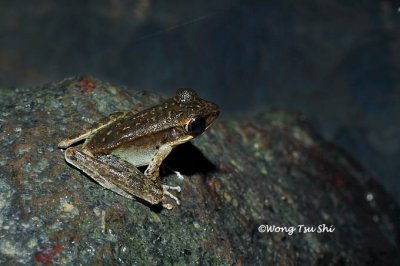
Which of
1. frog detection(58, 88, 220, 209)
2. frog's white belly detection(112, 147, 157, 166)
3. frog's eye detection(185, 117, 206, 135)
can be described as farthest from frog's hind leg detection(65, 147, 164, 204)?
frog's eye detection(185, 117, 206, 135)

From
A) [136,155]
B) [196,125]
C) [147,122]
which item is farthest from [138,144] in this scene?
[196,125]

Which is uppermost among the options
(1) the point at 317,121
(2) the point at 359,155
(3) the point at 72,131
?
(1) the point at 317,121

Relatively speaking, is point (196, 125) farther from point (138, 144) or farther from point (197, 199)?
point (197, 199)

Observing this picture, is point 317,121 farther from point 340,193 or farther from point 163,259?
point 163,259

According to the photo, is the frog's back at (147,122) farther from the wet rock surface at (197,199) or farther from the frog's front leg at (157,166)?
the wet rock surface at (197,199)

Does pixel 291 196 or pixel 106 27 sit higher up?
pixel 106 27

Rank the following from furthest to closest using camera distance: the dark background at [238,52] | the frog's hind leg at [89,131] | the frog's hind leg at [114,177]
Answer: the dark background at [238,52], the frog's hind leg at [89,131], the frog's hind leg at [114,177]

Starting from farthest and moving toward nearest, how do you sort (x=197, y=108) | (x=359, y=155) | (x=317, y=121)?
(x=317, y=121), (x=359, y=155), (x=197, y=108)

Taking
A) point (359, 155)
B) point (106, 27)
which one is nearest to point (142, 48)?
point (106, 27)

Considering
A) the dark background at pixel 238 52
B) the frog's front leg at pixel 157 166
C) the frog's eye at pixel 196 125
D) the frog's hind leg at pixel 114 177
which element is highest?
the dark background at pixel 238 52

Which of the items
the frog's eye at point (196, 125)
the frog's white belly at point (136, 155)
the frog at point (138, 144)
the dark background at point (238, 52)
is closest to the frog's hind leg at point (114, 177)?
the frog at point (138, 144)
